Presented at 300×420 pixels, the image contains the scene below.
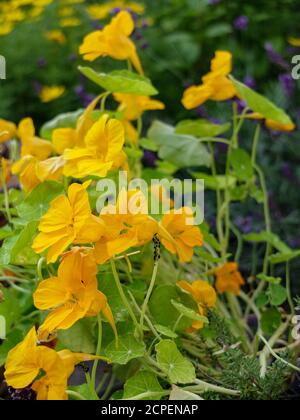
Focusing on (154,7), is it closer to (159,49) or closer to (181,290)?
(159,49)

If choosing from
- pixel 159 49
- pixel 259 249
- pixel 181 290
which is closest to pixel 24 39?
→ pixel 159 49

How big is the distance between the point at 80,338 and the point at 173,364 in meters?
0.16

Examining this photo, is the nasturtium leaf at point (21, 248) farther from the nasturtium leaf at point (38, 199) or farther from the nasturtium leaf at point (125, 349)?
the nasturtium leaf at point (125, 349)

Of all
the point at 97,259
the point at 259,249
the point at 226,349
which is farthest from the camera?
the point at 259,249

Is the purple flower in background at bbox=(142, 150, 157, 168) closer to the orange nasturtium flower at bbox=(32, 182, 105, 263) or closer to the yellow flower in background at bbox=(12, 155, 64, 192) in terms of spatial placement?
the yellow flower in background at bbox=(12, 155, 64, 192)

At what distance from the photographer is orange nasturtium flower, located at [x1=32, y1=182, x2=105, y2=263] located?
0.88 meters

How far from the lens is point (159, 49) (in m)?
2.72

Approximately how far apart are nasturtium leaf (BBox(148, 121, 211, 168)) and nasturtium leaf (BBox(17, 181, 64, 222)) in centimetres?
30

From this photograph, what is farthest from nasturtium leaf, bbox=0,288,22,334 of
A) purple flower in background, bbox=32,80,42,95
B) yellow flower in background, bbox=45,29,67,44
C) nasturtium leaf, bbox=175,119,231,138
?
yellow flower in background, bbox=45,29,67,44

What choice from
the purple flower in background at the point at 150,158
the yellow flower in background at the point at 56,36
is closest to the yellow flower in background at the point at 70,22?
the yellow flower in background at the point at 56,36

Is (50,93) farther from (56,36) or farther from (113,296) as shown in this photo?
(113,296)

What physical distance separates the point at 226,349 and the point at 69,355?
0.74 feet

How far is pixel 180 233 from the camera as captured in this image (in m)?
0.97

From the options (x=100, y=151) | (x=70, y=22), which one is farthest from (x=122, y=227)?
(x=70, y=22)
